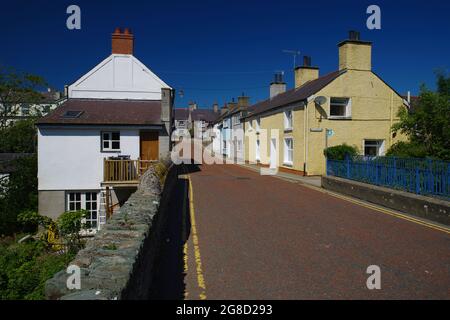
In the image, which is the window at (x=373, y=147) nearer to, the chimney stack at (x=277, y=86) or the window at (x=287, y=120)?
the window at (x=287, y=120)

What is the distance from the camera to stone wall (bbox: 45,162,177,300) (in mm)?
3420

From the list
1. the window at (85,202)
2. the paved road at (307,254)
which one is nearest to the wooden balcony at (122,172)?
the window at (85,202)

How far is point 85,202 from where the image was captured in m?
20.4

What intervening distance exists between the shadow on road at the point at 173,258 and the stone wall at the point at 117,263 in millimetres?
165

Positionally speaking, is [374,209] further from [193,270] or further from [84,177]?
[84,177]

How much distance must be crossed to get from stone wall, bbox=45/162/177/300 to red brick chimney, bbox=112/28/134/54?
21.9m

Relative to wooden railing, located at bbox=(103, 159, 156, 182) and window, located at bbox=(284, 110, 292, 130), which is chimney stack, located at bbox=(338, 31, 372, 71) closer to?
window, located at bbox=(284, 110, 292, 130)

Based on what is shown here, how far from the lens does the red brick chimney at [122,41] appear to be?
1030 inches

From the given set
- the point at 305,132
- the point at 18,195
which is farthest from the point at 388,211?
the point at 18,195

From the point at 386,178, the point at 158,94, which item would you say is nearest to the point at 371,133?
the point at 386,178

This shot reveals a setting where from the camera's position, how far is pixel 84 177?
20.2 m

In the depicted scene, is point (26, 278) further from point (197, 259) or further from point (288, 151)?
point (288, 151)

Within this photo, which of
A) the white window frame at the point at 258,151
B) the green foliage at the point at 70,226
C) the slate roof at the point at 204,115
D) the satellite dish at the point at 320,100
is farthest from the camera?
the slate roof at the point at 204,115

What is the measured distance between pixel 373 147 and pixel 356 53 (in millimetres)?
6038
